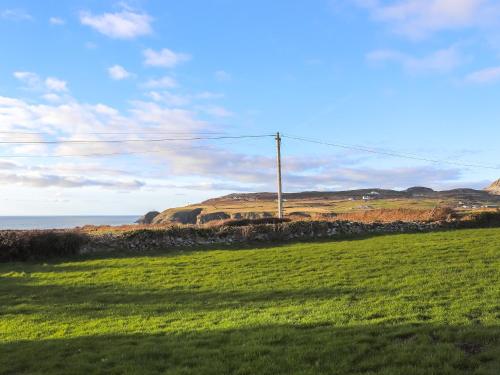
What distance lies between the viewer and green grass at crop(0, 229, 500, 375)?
872 cm

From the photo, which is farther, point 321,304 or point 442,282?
point 442,282

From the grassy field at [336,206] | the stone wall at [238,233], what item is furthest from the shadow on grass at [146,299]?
the grassy field at [336,206]

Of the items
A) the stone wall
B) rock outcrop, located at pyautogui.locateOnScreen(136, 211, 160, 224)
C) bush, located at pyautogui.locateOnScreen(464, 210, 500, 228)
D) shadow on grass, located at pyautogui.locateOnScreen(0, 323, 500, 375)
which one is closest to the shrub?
bush, located at pyautogui.locateOnScreen(464, 210, 500, 228)

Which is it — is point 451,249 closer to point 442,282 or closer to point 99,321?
point 442,282

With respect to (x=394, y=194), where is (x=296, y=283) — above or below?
below

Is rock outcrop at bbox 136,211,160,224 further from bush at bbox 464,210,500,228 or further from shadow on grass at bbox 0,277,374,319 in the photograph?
shadow on grass at bbox 0,277,374,319

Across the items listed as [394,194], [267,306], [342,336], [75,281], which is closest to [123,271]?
[75,281]

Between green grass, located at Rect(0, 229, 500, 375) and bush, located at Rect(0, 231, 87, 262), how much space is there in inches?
104

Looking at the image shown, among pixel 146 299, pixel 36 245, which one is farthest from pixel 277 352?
pixel 36 245

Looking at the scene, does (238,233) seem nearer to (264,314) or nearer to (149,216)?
(264,314)

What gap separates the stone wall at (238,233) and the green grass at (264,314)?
16.6ft

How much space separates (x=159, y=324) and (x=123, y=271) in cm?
1045

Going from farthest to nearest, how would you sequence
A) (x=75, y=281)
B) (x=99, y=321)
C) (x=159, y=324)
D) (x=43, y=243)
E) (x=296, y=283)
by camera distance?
1. (x=43, y=243)
2. (x=75, y=281)
3. (x=296, y=283)
4. (x=99, y=321)
5. (x=159, y=324)

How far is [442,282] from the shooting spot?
15.8m
